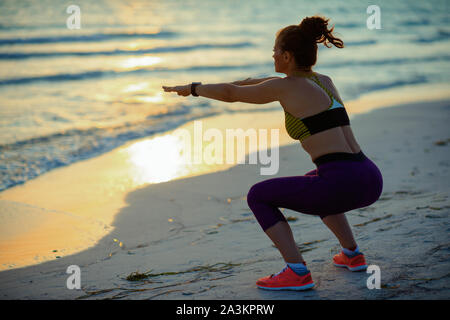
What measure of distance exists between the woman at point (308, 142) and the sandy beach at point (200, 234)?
510mm

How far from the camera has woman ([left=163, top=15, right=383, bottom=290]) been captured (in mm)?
3104

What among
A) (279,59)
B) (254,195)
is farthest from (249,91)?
(254,195)

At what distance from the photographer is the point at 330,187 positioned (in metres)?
3.09

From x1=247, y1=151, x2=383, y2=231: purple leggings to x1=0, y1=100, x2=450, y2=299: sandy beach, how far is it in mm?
546

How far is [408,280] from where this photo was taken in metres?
3.24

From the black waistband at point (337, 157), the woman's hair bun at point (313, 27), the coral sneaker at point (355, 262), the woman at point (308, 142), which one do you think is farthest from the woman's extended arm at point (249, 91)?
the coral sneaker at point (355, 262)

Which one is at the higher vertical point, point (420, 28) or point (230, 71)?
point (420, 28)

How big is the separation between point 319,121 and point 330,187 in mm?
398

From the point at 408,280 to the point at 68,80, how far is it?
1347 centimetres

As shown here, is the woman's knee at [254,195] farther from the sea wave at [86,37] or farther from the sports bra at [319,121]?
the sea wave at [86,37]

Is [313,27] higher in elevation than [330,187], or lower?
higher

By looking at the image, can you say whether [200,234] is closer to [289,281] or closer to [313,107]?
[289,281]
